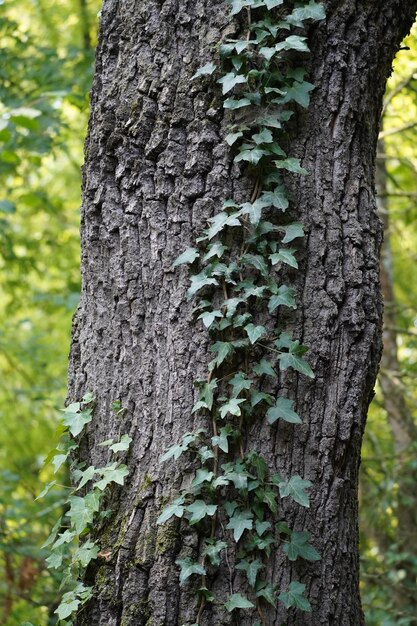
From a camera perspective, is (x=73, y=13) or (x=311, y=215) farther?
(x=73, y=13)

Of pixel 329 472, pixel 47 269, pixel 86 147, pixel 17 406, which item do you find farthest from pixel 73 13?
pixel 329 472

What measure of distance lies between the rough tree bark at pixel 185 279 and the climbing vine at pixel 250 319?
0.18 feet

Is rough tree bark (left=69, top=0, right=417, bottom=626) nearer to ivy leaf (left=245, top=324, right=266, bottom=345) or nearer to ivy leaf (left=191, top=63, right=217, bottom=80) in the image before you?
ivy leaf (left=191, top=63, right=217, bottom=80)

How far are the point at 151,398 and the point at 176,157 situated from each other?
833 mm

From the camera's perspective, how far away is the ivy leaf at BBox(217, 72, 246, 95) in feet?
7.52

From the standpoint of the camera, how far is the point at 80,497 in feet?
8.01

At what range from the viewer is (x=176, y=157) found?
238cm

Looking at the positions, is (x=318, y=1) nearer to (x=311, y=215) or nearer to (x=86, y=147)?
(x=311, y=215)

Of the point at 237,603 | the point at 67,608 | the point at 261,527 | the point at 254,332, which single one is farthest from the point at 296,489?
the point at 67,608

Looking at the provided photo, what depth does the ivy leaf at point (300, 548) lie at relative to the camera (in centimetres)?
217

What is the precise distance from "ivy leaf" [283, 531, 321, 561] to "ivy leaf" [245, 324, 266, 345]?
2.05 ft

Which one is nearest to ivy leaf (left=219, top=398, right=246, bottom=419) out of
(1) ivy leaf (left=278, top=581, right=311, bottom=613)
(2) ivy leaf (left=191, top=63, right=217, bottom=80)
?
(1) ivy leaf (left=278, top=581, right=311, bottom=613)

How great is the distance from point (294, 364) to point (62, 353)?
5.95 m

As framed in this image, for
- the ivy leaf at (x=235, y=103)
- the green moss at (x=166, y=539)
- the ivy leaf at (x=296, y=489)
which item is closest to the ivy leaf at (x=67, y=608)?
the green moss at (x=166, y=539)
